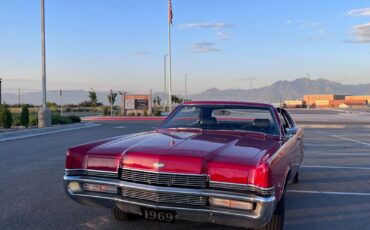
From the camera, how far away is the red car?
426 centimetres

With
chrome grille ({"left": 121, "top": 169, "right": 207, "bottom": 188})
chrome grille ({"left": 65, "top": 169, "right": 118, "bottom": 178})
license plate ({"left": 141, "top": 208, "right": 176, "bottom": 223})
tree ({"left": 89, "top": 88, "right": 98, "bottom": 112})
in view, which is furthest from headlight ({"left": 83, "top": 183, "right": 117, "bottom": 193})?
tree ({"left": 89, "top": 88, "right": 98, "bottom": 112})

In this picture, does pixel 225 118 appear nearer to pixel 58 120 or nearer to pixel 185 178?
pixel 185 178

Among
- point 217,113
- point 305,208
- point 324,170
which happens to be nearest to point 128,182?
point 217,113

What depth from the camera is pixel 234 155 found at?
4582mm

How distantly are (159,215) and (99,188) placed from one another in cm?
72

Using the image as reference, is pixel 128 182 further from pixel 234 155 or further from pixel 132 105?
pixel 132 105

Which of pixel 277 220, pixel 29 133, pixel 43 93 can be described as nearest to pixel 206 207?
pixel 277 220

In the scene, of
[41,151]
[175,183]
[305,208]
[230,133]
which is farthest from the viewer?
[41,151]

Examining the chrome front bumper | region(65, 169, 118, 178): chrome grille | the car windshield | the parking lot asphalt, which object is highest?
the car windshield

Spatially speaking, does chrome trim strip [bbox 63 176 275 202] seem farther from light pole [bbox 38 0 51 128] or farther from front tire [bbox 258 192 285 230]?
light pole [bbox 38 0 51 128]

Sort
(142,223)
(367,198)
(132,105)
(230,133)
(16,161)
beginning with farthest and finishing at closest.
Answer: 1. (132,105)
2. (16,161)
3. (367,198)
4. (230,133)
5. (142,223)

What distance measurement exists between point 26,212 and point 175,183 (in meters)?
2.64

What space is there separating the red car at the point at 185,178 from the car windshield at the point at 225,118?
745mm

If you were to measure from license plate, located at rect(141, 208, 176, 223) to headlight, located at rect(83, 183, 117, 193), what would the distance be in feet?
1.29
